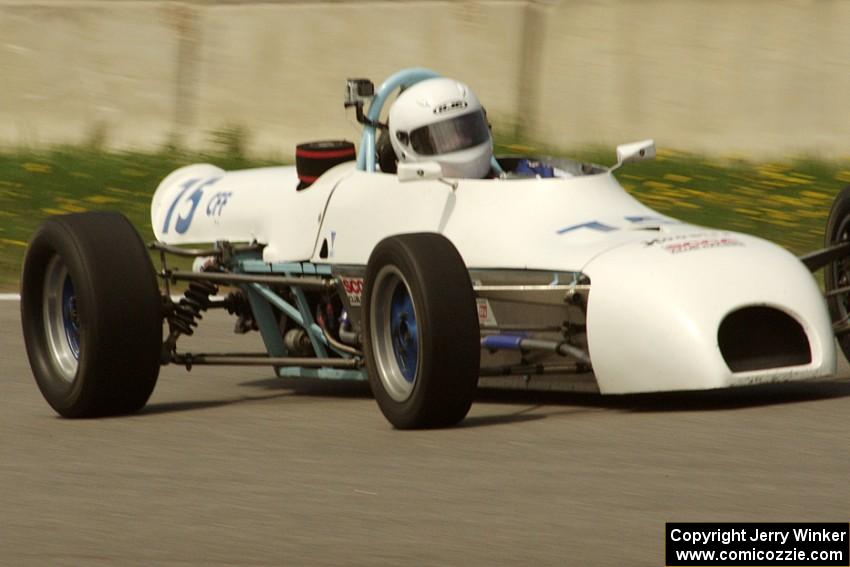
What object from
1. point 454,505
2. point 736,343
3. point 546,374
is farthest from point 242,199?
point 454,505

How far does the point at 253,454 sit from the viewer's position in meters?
7.21

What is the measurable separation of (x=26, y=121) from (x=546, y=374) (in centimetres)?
967

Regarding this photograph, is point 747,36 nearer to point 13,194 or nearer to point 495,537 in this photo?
point 13,194

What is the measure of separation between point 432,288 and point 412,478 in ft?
2.94

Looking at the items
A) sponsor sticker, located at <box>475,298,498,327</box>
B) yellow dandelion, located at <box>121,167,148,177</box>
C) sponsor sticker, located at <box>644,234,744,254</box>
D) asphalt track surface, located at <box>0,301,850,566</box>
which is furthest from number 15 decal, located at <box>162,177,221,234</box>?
yellow dandelion, located at <box>121,167,148,177</box>

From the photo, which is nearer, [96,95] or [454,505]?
[454,505]

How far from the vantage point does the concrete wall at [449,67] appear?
15.2 m

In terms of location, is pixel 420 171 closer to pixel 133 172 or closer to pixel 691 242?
pixel 691 242

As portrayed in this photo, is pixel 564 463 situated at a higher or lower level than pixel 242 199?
lower

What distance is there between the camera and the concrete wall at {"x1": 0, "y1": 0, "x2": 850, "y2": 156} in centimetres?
1517

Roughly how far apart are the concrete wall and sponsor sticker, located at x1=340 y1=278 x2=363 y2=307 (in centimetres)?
656

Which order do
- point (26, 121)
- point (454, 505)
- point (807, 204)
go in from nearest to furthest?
point (454, 505), point (807, 204), point (26, 121)

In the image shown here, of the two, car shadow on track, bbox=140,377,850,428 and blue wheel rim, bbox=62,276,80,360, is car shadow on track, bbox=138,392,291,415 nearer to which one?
car shadow on track, bbox=140,377,850,428

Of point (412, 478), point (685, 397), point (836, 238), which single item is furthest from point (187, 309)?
point (836, 238)
